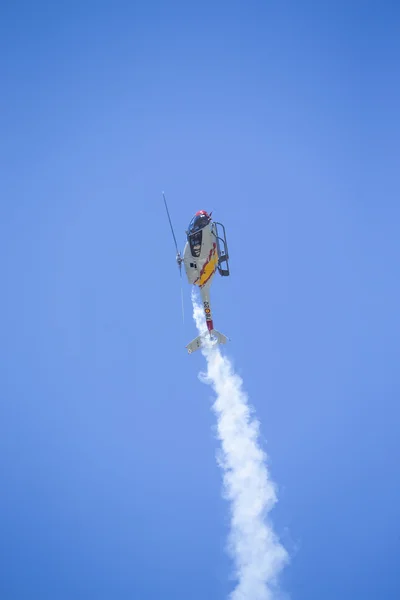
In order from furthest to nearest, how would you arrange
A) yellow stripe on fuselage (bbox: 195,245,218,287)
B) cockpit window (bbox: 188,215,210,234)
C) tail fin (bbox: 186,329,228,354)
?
1. tail fin (bbox: 186,329,228,354)
2. yellow stripe on fuselage (bbox: 195,245,218,287)
3. cockpit window (bbox: 188,215,210,234)

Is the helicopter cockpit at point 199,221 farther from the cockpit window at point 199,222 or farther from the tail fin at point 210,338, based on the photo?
the tail fin at point 210,338

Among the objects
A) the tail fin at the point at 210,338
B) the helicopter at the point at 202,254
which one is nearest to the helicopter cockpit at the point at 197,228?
the helicopter at the point at 202,254

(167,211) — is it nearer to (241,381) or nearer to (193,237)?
(193,237)

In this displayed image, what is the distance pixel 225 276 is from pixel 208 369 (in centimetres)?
1024

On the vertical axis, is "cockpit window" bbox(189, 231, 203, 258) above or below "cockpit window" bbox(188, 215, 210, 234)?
below

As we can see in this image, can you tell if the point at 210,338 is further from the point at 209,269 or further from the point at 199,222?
the point at 199,222

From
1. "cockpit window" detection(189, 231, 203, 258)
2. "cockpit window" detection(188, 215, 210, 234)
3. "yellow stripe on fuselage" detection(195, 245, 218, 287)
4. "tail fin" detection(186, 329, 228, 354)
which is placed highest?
"cockpit window" detection(188, 215, 210, 234)

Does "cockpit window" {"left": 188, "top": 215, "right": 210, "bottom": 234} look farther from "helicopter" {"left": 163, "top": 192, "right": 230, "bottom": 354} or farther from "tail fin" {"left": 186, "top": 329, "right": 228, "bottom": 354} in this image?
"tail fin" {"left": 186, "top": 329, "right": 228, "bottom": 354}

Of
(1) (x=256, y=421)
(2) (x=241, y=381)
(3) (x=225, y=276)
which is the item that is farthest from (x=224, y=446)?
(3) (x=225, y=276)

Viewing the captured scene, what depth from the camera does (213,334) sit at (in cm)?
3750

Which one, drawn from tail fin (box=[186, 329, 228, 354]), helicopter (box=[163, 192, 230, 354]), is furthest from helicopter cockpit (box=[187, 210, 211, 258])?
tail fin (box=[186, 329, 228, 354])

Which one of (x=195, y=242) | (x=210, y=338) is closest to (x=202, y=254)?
(x=195, y=242)

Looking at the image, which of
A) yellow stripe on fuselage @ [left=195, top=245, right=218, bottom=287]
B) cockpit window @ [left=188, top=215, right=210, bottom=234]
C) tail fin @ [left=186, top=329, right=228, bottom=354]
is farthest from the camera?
tail fin @ [left=186, top=329, right=228, bottom=354]

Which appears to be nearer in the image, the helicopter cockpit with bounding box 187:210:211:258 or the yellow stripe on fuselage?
the helicopter cockpit with bounding box 187:210:211:258
